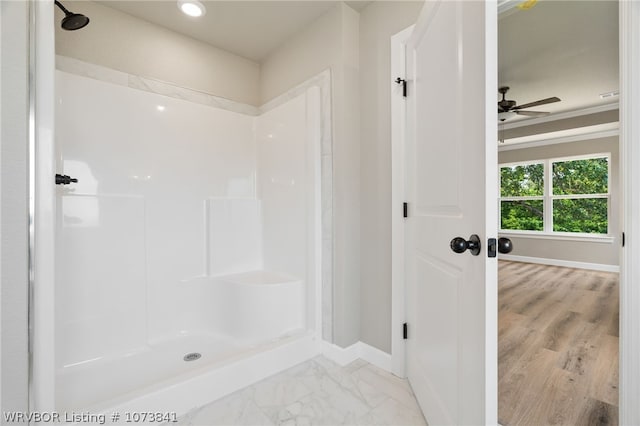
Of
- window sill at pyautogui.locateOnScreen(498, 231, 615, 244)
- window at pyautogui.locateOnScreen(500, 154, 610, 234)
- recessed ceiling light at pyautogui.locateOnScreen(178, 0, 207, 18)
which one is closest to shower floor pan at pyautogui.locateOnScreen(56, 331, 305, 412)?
recessed ceiling light at pyautogui.locateOnScreen(178, 0, 207, 18)

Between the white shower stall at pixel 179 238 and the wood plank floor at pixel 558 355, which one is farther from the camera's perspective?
the white shower stall at pixel 179 238

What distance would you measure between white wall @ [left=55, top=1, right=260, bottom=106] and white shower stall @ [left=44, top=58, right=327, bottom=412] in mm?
101

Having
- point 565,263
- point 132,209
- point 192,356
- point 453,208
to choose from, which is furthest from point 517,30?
point 565,263

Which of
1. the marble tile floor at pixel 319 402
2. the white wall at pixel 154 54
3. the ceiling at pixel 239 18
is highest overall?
the ceiling at pixel 239 18

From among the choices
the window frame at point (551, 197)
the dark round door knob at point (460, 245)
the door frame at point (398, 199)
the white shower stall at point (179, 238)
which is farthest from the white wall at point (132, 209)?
the window frame at point (551, 197)

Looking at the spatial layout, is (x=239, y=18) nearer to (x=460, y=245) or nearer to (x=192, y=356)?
(x=460, y=245)

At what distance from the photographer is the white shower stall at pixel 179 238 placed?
1738 mm

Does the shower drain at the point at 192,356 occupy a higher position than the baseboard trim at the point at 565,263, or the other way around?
the baseboard trim at the point at 565,263

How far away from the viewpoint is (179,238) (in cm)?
222

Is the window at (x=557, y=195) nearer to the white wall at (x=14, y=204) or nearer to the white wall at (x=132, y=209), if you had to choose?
the white wall at (x=132, y=209)

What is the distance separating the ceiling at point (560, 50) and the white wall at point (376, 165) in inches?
37.2

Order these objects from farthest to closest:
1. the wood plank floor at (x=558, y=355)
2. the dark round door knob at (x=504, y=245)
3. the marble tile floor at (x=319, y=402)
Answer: the wood plank floor at (x=558, y=355), the marble tile floor at (x=319, y=402), the dark round door knob at (x=504, y=245)

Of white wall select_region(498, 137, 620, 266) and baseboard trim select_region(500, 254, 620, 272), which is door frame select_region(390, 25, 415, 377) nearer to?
baseboard trim select_region(500, 254, 620, 272)

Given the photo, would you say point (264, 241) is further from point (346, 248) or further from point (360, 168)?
point (360, 168)
